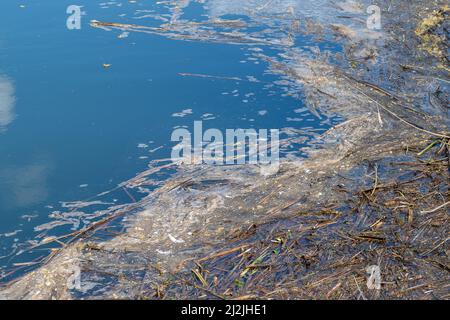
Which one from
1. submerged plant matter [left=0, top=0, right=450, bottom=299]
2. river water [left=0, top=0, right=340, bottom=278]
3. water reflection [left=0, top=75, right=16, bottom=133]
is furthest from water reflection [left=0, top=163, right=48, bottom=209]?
water reflection [left=0, top=75, right=16, bottom=133]

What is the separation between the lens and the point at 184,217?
405 centimetres

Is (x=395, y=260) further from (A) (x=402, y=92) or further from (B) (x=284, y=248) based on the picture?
(A) (x=402, y=92)

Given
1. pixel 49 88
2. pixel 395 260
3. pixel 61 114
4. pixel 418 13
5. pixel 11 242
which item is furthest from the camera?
pixel 418 13

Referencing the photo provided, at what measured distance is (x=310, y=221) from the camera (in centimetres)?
392

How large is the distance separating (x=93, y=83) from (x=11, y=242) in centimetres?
240

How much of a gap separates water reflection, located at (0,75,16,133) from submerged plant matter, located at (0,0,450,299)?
163cm

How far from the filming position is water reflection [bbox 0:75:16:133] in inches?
210

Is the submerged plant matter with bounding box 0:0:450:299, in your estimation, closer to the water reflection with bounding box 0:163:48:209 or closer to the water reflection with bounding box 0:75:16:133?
the water reflection with bounding box 0:163:48:209

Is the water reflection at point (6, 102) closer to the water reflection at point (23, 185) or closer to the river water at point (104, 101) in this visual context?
the river water at point (104, 101)

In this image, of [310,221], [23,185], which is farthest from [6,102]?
[310,221]

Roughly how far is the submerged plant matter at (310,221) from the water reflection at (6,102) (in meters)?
1.63

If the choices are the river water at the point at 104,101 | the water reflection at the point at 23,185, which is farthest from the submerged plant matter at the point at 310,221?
the water reflection at the point at 23,185

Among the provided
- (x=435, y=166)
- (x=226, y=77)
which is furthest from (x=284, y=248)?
(x=226, y=77)

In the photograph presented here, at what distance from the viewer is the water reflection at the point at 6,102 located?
534cm
